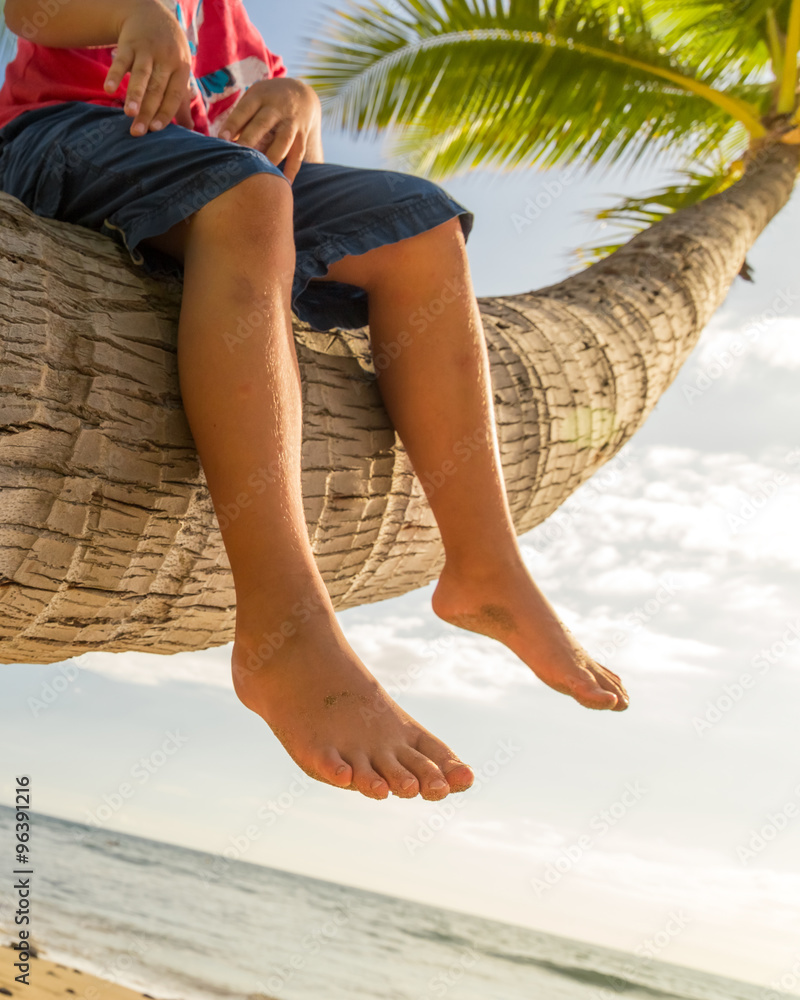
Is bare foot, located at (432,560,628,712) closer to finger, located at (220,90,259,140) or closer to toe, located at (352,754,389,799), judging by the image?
toe, located at (352,754,389,799)

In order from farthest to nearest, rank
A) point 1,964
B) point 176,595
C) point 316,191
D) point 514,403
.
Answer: point 1,964 < point 514,403 < point 316,191 < point 176,595

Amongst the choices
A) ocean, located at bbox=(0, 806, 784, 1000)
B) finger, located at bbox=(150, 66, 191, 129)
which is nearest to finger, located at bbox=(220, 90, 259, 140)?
finger, located at bbox=(150, 66, 191, 129)

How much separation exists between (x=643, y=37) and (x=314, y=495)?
3.92 metres

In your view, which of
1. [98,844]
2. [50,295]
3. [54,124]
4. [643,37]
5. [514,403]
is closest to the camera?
[50,295]

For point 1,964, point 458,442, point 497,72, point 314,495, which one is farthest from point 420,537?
point 1,964

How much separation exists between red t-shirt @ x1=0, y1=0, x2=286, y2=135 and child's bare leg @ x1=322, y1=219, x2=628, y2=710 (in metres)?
0.48

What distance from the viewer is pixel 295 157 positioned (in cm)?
142

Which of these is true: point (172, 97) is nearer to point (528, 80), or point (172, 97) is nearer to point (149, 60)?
point (149, 60)

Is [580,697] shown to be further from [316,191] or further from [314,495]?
[316,191]

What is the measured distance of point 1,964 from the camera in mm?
6480

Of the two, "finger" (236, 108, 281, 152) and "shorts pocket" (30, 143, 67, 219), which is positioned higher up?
"finger" (236, 108, 281, 152)

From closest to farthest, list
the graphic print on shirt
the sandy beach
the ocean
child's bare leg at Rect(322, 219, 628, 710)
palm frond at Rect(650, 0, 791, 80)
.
A: child's bare leg at Rect(322, 219, 628, 710) → the graphic print on shirt → palm frond at Rect(650, 0, 791, 80) → the sandy beach → the ocean

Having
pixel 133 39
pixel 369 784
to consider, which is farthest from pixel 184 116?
pixel 369 784

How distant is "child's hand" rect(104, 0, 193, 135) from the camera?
114 centimetres
